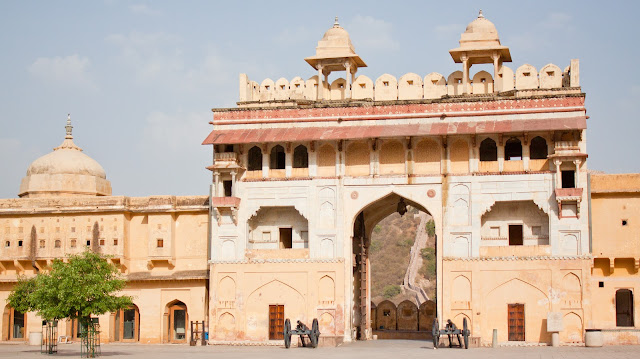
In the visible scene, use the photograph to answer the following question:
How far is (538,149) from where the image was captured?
101ft

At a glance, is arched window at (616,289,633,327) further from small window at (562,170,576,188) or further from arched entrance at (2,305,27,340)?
arched entrance at (2,305,27,340)

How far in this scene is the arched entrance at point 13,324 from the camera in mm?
34031

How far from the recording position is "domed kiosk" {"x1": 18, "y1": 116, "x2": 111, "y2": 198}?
37.2m

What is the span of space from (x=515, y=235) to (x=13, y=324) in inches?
721

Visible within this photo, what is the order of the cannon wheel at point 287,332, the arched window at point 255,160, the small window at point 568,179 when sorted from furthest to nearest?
the arched window at point 255,160, the small window at point 568,179, the cannon wheel at point 287,332

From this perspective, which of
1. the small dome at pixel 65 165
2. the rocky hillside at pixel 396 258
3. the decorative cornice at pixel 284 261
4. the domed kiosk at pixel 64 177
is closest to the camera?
the decorative cornice at pixel 284 261

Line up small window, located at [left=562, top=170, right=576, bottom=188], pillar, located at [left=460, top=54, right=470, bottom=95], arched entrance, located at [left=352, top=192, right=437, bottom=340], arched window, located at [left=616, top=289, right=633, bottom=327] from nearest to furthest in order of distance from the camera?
small window, located at [left=562, top=170, right=576, bottom=188], pillar, located at [left=460, top=54, right=470, bottom=95], arched entrance, located at [left=352, top=192, right=437, bottom=340], arched window, located at [left=616, top=289, right=633, bottom=327]

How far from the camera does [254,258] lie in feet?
102

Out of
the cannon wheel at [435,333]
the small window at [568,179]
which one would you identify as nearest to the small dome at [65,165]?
the cannon wheel at [435,333]

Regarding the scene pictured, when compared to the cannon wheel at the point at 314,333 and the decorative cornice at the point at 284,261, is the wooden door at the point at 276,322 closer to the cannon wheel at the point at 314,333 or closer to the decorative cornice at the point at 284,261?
the decorative cornice at the point at 284,261

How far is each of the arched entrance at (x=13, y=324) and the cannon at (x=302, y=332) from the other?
36.6 feet

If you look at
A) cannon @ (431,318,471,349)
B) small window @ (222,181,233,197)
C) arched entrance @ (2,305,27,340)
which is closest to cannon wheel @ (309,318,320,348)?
cannon @ (431,318,471,349)

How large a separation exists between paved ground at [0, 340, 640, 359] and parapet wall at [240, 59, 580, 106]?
836 cm

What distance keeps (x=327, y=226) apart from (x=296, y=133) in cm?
325
